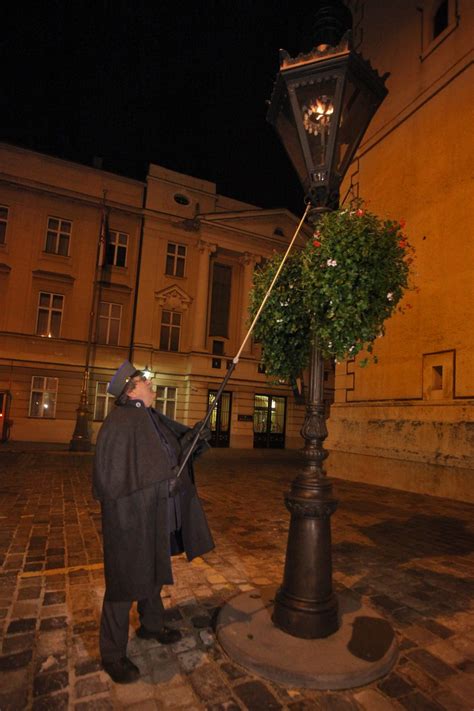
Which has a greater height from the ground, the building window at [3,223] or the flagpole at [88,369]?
the building window at [3,223]

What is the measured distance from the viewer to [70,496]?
302 inches

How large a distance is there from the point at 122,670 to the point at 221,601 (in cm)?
127

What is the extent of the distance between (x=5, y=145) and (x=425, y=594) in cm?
2302

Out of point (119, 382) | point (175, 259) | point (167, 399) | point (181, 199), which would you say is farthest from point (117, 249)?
point (119, 382)

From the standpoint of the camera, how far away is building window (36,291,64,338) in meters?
19.8

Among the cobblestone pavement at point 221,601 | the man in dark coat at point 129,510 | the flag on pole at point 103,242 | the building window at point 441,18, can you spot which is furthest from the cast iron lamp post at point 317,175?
the flag on pole at point 103,242

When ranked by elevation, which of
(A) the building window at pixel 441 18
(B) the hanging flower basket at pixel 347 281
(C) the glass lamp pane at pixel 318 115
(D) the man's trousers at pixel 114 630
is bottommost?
(D) the man's trousers at pixel 114 630

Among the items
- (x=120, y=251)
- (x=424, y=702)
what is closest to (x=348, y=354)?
(x=424, y=702)

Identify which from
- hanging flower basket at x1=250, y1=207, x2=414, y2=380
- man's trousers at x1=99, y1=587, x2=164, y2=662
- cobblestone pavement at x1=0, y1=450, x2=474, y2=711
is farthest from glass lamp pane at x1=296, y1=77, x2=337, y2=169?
cobblestone pavement at x1=0, y1=450, x2=474, y2=711

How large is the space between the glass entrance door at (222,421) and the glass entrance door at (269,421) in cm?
160

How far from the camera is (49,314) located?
65.5ft

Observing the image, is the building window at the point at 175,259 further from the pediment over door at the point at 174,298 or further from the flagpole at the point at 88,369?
the flagpole at the point at 88,369

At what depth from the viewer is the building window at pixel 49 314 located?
65.0 feet

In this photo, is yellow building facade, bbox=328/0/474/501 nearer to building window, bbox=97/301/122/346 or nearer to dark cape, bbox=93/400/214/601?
dark cape, bbox=93/400/214/601
